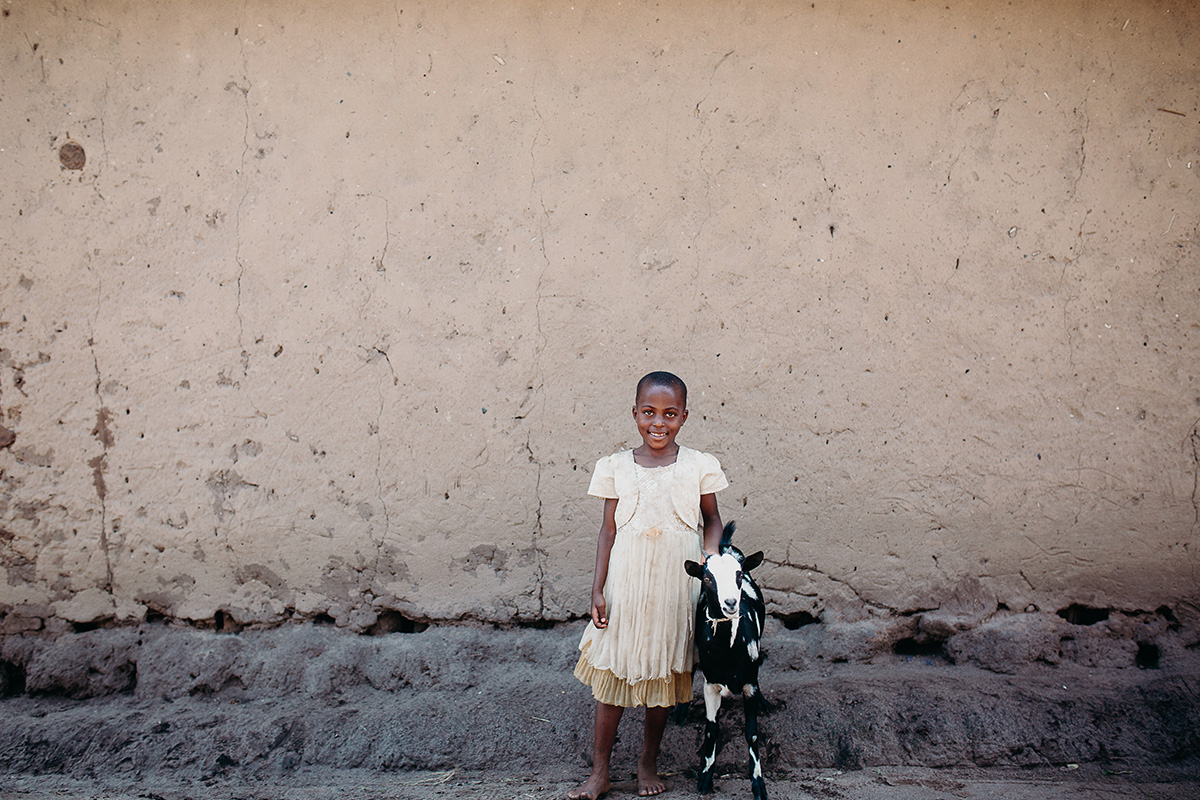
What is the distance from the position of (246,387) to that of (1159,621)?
356 centimetres

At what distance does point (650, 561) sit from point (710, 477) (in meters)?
0.31

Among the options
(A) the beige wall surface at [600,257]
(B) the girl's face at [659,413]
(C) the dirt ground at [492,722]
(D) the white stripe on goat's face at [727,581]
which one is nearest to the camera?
(D) the white stripe on goat's face at [727,581]

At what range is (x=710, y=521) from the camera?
99.6 inches

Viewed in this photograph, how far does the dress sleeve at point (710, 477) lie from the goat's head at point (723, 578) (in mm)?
219

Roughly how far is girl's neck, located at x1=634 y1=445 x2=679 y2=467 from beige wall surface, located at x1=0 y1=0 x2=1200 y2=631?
616 mm

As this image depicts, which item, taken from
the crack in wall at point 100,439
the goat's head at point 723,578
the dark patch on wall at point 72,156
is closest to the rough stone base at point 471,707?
the crack in wall at point 100,439

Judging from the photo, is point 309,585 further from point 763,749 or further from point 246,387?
point 763,749

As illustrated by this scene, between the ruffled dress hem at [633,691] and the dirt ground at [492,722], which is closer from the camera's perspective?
the ruffled dress hem at [633,691]

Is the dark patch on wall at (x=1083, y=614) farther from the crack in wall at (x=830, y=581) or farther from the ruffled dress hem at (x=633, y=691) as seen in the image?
the ruffled dress hem at (x=633, y=691)

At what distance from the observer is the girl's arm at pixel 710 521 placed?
2475mm

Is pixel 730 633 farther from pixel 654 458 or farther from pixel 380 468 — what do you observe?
pixel 380 468

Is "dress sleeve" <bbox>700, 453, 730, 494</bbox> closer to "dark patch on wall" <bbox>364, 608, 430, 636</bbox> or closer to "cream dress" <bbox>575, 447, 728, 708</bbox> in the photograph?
"cream dress" <bbox>575, 447, 728, 708</bbox>

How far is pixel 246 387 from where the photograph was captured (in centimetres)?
314

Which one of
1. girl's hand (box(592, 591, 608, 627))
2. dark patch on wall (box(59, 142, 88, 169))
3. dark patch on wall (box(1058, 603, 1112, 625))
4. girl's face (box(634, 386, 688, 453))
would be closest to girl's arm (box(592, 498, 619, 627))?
girl's hand (box(592, 591, 608, 627))
